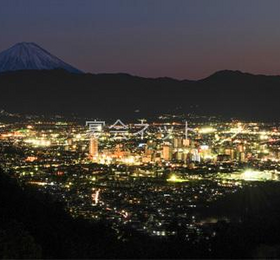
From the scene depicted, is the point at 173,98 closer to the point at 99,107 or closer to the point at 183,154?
the point at 99,107

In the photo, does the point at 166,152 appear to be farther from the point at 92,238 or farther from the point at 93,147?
the point at 92,238

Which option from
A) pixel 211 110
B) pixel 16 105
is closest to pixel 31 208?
pixel 16 105

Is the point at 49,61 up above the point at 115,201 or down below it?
above

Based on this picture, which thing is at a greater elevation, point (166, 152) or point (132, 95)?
point (132, 95)

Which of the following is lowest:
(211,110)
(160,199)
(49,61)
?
(160,199)

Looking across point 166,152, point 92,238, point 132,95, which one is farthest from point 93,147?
point 92,238

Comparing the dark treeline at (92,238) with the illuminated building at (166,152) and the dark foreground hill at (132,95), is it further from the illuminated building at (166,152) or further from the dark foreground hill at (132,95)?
the dark foreground hill at (132,95)

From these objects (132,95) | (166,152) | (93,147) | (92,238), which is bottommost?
(92,238)
